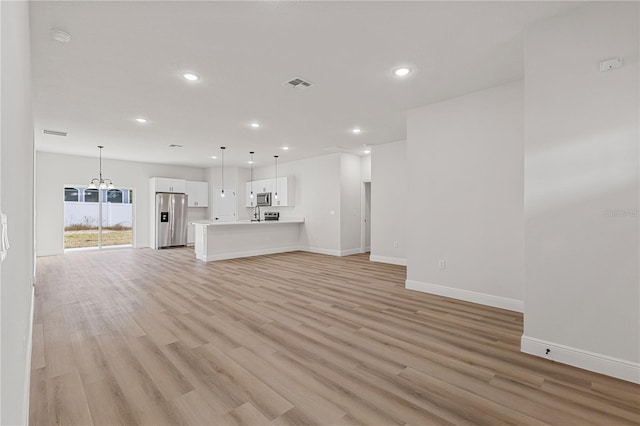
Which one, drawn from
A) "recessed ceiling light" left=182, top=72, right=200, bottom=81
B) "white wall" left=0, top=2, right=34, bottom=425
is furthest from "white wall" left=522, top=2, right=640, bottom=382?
"recessed ceiling light" left=182, top=72, right=200, bottom=81

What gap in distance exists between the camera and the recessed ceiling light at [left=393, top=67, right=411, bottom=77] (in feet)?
11.0

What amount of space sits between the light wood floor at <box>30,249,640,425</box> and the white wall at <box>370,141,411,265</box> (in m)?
2.48

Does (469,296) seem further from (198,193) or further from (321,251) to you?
(198,193)

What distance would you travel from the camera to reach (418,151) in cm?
452

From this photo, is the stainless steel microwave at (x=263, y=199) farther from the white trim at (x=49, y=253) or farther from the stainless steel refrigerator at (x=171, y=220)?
the white trim at (x=49, y=253)

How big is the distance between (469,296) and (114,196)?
10135 mm

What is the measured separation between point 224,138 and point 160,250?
478cm

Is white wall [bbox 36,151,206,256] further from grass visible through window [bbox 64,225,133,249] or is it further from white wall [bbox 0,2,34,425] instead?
white wall [bbox 0,2,34,425]

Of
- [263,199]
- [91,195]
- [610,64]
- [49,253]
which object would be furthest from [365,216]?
[49,253]

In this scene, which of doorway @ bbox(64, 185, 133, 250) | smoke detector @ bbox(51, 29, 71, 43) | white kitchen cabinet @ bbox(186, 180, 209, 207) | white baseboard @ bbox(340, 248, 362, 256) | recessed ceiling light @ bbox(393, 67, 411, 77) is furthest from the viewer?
white kitchen cabinet @ bbox(186, 180, 209, 207)

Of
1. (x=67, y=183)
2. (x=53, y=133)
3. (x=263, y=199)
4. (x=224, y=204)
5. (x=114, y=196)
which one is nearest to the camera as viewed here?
(x=53, y=133)

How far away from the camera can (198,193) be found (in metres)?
10.6

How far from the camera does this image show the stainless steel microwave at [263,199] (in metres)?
9.68

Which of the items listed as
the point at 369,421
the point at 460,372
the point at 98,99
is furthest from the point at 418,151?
the point at 98,99
